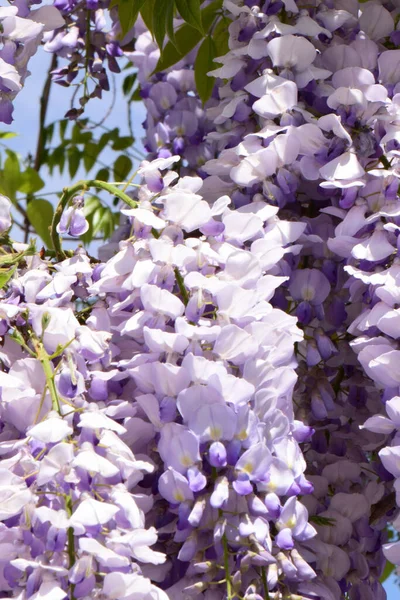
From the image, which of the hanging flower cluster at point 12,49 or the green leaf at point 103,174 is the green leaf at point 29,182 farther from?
the hanging flower cluster at point 12,49

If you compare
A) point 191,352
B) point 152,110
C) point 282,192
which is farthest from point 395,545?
point 152,110

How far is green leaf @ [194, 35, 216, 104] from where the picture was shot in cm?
125

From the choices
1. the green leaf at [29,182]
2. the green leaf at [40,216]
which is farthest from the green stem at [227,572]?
the green leaf at [29,182]

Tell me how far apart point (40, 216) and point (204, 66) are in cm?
42

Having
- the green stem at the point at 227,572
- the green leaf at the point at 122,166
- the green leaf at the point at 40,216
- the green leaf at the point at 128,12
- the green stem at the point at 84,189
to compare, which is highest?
the green leaf at the point at 128,12

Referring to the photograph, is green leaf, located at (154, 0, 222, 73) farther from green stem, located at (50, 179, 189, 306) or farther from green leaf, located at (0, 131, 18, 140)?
green leaf, located at (0, 131, 18, 140)

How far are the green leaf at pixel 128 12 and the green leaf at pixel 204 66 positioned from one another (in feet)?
0.37

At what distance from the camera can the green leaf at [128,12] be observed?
1.09 meters

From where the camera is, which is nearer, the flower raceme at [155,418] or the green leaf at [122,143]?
the flower raceme at [155,418]

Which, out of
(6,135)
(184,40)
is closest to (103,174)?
(6,135)

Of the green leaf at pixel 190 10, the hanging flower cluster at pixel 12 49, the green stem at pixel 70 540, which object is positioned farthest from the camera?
the green leaf at pixel 190 10

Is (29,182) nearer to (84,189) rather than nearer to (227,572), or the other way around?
(84,189)

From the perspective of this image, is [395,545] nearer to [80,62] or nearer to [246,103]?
[246,103]

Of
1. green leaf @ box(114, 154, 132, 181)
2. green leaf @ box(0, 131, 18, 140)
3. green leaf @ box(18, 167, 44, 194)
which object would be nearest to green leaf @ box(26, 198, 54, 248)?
green leaf @ box(18, 167, 44, 194)
